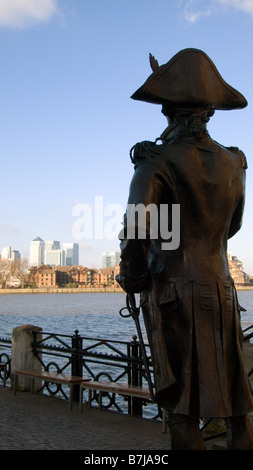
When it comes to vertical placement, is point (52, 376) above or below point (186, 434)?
below

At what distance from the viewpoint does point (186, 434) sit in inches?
130

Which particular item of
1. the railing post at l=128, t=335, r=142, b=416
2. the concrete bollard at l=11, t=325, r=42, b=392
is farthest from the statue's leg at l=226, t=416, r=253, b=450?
the concrete bollard at l=11, t=325, r=42, b=392

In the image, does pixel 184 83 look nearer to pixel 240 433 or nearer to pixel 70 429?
pixel 240 433

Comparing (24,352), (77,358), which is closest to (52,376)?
(77,358)

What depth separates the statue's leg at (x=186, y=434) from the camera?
129 inches

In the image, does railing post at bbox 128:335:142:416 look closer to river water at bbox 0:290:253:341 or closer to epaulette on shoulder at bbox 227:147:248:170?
epaulette on shoulder at bbox 227:147:248:170

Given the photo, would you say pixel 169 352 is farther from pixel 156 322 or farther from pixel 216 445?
pixel 216 445

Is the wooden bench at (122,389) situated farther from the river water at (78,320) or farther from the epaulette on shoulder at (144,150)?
the river water at (78,320)

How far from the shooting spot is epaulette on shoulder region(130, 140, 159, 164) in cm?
348

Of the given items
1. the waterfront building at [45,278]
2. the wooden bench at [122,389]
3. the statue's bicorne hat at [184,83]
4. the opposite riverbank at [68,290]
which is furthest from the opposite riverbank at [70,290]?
the statue's bicorne hat at [184,83]

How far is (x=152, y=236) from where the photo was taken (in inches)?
135

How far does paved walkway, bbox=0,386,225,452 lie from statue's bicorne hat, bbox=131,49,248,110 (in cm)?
406

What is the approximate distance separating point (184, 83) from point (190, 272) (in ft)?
3.85
